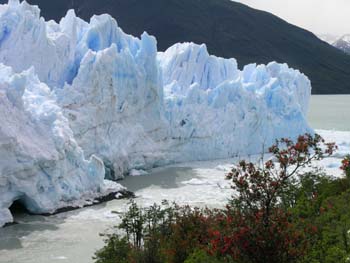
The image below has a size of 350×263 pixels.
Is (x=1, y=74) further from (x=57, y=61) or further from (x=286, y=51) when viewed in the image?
(x=286, y=51)

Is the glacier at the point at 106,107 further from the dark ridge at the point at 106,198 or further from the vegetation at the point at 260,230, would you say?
the vegetation at the point at 260,230

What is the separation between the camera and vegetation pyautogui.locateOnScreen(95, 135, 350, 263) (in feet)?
16.0

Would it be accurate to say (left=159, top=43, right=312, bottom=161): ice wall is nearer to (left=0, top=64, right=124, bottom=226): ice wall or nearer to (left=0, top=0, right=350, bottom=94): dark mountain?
(left=0, top=64, right=124, bottom=226): ice wall

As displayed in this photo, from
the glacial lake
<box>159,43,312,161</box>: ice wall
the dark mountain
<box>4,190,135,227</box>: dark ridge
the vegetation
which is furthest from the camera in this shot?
the dark mountain

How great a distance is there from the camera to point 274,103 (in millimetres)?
25688

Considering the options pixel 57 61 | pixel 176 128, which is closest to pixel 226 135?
pixel 176 128

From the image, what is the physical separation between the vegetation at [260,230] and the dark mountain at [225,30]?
78974mm

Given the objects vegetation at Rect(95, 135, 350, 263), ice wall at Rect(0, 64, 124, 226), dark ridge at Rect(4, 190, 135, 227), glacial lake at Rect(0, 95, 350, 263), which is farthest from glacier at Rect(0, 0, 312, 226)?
vegetation at Rect(95, 135, 350, 263)

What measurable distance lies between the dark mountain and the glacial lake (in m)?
67.9

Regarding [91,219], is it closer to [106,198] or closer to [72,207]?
[72,207]

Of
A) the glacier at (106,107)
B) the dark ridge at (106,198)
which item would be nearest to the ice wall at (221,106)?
the glacier at (106,107)

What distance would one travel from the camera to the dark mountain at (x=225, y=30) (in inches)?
3497

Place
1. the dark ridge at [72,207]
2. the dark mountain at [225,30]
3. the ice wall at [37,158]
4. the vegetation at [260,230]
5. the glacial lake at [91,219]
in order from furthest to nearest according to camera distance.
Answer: the dark mountain at [225,30] < the dark ridge at [72,207] < the ice wall at [37,158] < the glacial lake at [91,219] < the vegetation at [260,230]

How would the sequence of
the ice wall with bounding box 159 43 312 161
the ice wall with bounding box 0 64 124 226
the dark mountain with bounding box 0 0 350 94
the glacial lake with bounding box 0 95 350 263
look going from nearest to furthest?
the glacial lake with bounding box 0 95 350 263
the ice wall with bounding box 0 64 124 226
the ice wall with bounding box 159 43 312 161
the dark mountain with bounding box 0 0 350 94
